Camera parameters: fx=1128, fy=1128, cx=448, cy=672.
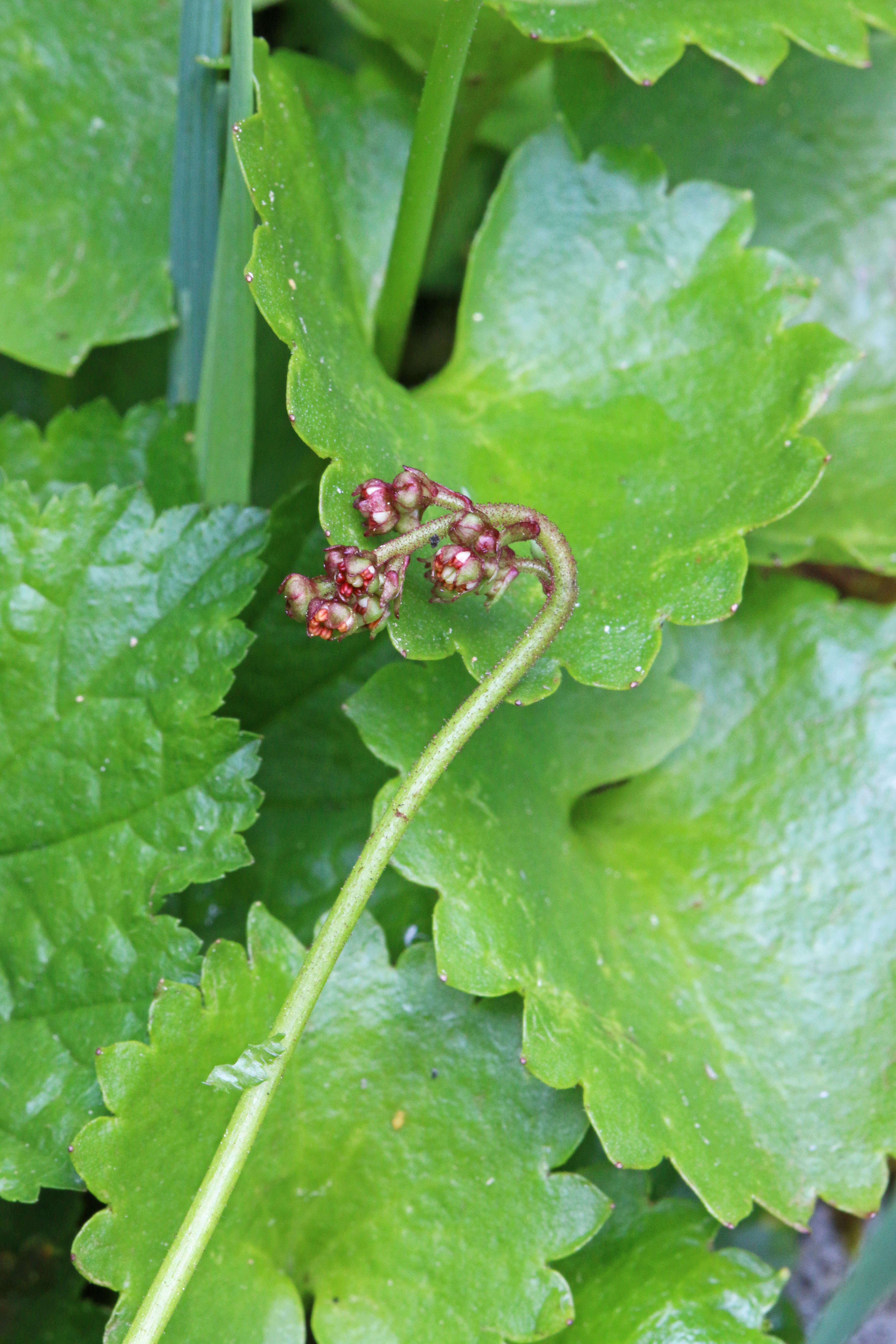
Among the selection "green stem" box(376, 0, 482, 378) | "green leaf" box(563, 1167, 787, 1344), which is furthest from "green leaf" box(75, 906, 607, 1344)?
"green stem" box(376, 0, 482, 378)

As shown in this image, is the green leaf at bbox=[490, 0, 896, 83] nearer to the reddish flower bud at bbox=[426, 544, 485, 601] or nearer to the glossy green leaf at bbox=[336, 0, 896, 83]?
the glossy green leaf at bbox=[336, 0, 896, 83]

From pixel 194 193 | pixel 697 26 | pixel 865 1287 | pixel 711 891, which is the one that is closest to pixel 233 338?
pixel 194 193

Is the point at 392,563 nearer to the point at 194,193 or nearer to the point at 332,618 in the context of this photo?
the point at 332,618

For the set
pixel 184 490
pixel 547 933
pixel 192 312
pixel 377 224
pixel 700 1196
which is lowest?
pixel 700 1196

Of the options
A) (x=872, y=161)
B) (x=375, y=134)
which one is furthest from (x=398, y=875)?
(x=872, y=161)

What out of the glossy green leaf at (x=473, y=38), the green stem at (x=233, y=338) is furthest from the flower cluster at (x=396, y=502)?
the glossy green leaf at (x=473, y=38)

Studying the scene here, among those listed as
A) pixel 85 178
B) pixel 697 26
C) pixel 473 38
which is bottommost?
pixel 85 178

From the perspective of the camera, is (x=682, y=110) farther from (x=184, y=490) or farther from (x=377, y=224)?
(x=184, y=490)
